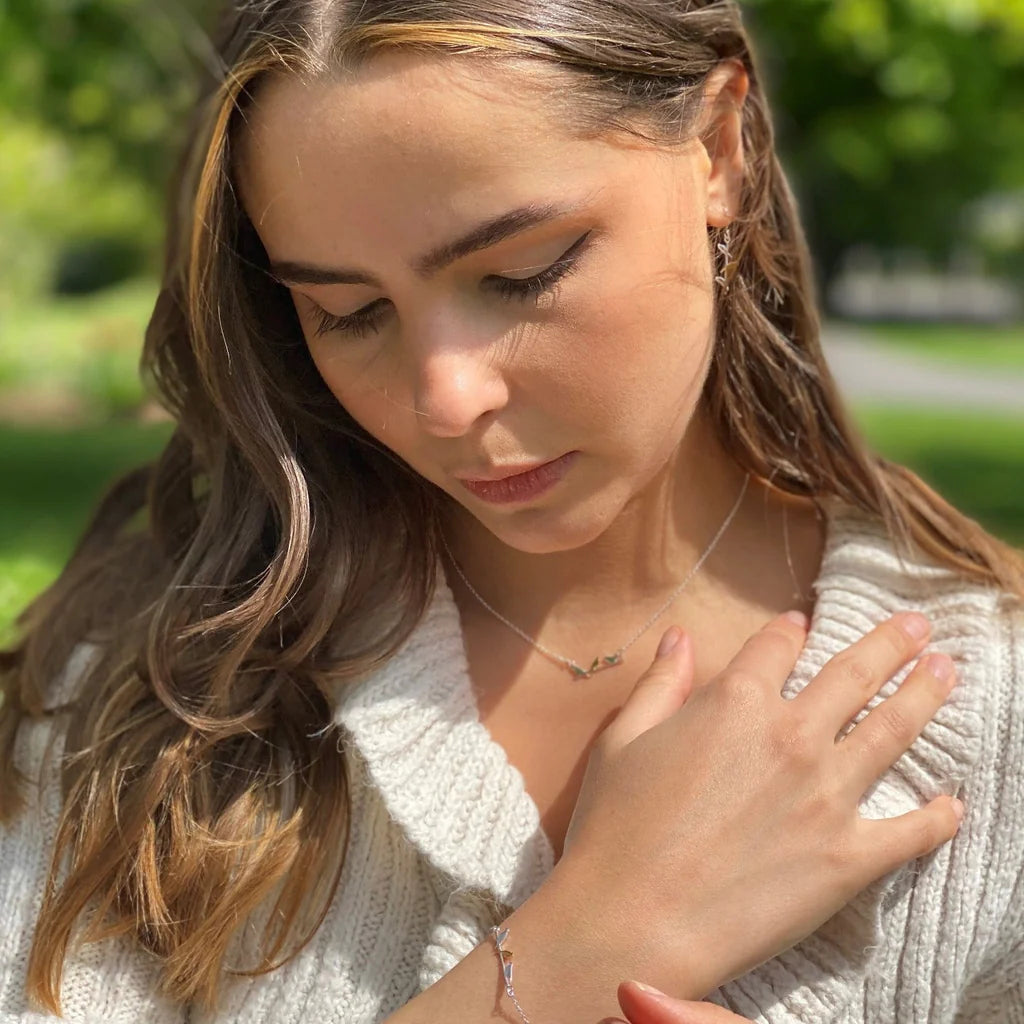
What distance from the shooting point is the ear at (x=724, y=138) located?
1868 mm

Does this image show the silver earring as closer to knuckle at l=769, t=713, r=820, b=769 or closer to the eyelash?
the eyelash

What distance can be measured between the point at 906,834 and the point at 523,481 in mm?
696

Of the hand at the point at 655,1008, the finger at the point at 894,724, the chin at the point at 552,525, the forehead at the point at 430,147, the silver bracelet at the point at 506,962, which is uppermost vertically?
the forehead at the point at 430,147

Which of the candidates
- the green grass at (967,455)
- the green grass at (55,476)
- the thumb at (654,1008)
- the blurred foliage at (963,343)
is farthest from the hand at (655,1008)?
the blurred foliage at (963,343)

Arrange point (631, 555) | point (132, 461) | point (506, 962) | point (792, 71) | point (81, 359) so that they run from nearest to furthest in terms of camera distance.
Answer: point (506, 962) < point (631, 555) < point (132, 461) < point (792, 71) < point (81, 359)

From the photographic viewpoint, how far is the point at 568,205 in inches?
63.1

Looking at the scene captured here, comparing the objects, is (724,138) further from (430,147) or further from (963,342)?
(963,342)

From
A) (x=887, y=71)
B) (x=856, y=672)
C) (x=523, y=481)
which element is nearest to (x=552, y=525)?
(x=523, y=481)

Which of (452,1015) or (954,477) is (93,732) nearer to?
(452,1015)

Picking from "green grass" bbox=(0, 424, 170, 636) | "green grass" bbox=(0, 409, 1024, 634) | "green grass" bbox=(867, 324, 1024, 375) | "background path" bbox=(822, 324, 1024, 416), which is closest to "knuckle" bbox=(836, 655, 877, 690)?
"green grass" bbox=(0, 424, 170, 636)

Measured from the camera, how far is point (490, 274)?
1.64 meters

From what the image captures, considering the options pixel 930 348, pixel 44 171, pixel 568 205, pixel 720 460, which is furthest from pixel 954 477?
pixel 44 171

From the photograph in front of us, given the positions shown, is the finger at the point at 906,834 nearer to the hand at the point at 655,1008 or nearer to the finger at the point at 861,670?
Result: the finger at the point at 861,670

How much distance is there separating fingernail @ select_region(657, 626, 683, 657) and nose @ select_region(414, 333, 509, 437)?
518 millimetres
